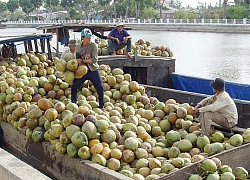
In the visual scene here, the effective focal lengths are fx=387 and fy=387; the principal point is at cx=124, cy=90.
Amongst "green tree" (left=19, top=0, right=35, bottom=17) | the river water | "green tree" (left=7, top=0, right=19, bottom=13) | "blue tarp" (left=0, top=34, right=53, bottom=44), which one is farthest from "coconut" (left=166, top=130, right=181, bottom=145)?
"green tree" (left=7, top=0, right=19, bottom=13)

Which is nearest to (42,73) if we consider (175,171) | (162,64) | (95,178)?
(162,64)

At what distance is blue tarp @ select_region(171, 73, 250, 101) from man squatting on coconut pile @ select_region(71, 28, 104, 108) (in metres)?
2.98

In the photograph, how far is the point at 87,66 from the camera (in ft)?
21.7

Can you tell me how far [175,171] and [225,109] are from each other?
201 cm

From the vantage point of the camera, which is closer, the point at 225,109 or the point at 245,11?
the point at 225,109

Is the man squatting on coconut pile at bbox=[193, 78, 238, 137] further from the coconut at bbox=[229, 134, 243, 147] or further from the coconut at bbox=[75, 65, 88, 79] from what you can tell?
the coconut at bbox=[75, 65, 88, 79]

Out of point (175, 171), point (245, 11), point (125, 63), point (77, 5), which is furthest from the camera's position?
point (77, 5)

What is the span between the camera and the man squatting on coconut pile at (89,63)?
658 cm

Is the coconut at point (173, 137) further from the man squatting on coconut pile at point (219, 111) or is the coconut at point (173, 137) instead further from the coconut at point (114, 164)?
the coconut at point (114, 164)

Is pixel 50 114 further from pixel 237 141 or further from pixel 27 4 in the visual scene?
pixel 27 4

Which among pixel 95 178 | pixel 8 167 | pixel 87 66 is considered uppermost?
pixel 87 66

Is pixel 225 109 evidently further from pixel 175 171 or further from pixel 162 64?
pixel 162 64

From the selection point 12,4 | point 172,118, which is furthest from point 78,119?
point 12,4

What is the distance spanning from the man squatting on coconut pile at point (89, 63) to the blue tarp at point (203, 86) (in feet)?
9.78
